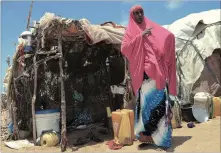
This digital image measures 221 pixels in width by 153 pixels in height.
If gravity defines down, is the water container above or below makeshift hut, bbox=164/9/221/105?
below

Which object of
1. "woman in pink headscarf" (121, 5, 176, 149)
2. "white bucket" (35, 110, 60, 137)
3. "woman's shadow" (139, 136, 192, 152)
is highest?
"woman in pink headscarf" (121, 5, 176, 149)

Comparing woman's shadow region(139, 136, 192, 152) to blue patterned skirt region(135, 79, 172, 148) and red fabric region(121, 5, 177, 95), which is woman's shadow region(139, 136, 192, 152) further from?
red fabric region(121, 5, 177, 95)

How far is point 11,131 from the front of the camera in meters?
8.27

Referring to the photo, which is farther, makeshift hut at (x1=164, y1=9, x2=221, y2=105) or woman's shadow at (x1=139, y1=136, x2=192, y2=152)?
makeshift hut at (x1=164, y1=9, x2=221, y2=105)

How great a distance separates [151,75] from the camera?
565cm

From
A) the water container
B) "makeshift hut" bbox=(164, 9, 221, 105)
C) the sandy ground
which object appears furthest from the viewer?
"makeshift hut" bbox=(164, 9, 221, 105)

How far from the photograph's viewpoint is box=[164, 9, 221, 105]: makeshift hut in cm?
984

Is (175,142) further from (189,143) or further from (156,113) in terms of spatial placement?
(156,113)

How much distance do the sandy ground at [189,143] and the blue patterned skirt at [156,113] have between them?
22cm

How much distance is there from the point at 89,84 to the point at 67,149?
3411mm

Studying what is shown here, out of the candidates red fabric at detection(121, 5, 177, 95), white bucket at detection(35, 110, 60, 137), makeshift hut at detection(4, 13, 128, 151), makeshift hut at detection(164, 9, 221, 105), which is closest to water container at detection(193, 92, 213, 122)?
makeshift hut at detection(164, 9, 221, 105)

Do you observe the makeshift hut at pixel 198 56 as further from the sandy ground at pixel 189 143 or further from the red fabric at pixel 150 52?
the red fabric at pixel 150 52

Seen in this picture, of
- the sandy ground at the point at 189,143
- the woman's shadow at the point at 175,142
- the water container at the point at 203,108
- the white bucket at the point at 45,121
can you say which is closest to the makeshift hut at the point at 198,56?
the water container at the point at 203,108

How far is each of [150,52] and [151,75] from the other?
0.40 m
